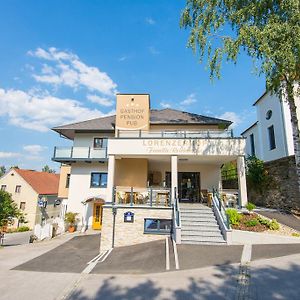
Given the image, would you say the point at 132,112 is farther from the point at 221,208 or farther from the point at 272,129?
the point at 272,129

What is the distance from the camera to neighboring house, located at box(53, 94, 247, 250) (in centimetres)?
1197

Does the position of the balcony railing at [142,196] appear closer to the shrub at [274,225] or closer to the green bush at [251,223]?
the green bush at [251,223]

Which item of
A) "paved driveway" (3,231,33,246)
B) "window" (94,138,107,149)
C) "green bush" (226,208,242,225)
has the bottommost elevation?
"paved driveway" (3,231,33,246)

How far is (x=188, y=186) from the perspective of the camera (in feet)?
56.2

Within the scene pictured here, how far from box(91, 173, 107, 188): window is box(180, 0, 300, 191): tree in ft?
40.3

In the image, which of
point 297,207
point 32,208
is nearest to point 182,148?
point 297,207

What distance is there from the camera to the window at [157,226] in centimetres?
1160

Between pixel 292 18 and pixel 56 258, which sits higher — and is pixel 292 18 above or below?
above

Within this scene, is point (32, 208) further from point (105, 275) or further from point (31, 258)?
point (105, 275)

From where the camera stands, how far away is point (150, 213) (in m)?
12.0

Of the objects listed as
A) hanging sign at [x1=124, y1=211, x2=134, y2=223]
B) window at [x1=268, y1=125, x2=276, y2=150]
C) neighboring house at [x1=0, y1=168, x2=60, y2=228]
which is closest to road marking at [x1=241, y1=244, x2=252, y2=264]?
hanging sign at [x1=124, y1=211, x2=134, y2=223]

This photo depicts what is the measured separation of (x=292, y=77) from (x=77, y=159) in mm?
16303

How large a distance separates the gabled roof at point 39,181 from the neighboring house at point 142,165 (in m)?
17.1

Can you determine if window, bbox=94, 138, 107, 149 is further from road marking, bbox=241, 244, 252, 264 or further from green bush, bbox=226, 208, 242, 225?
road marking, bbox=241, 244, 252, 264
